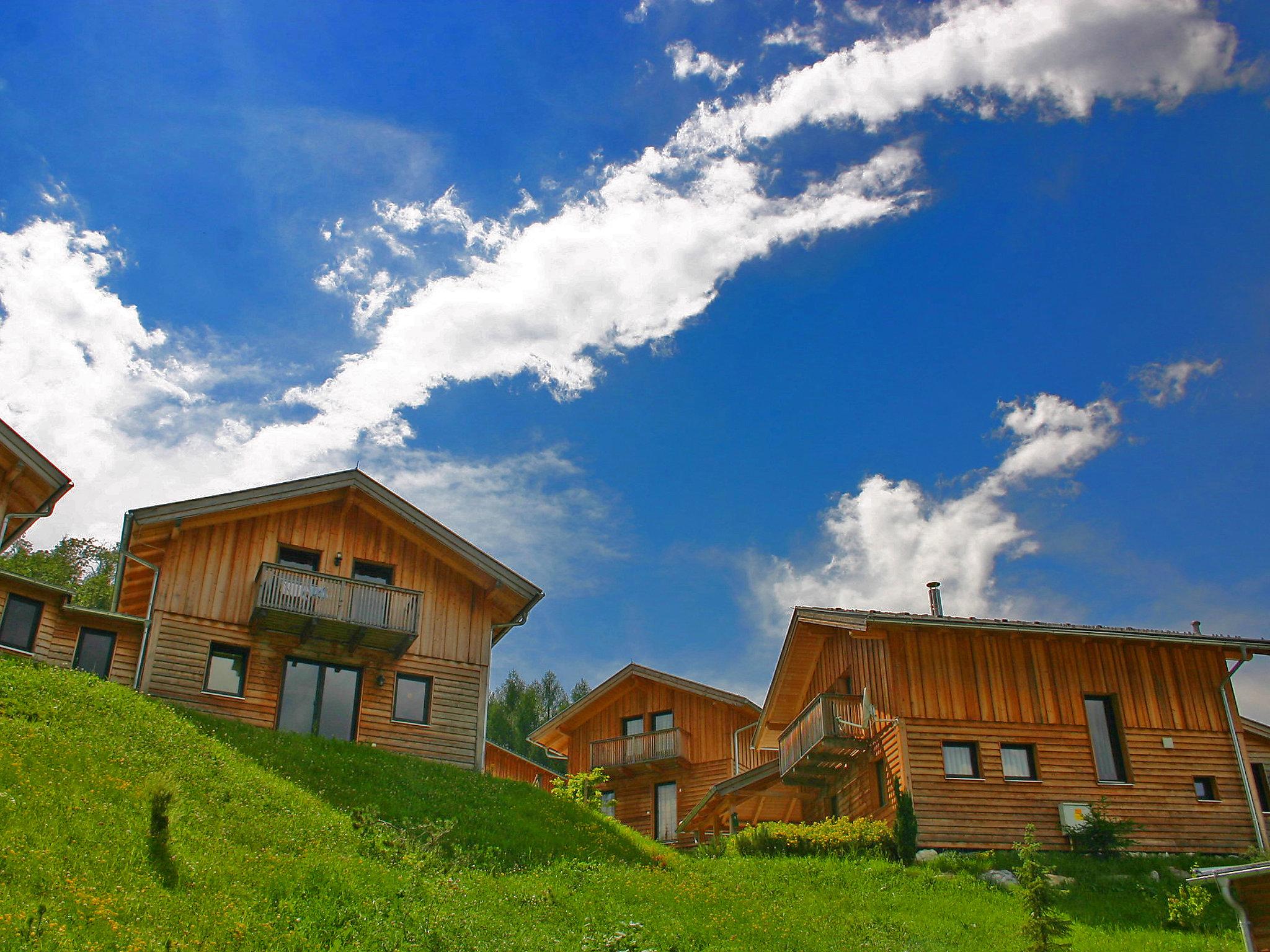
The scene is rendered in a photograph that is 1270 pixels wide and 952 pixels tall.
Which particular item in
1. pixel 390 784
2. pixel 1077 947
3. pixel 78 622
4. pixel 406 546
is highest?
pixel 406 546

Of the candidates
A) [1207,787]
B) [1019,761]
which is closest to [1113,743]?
[1207,787]

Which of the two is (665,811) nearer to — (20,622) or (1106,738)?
(1106,738)

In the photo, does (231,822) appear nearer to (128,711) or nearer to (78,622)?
(128,711)

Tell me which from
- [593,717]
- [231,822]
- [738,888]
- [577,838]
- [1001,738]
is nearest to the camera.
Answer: [231,822]

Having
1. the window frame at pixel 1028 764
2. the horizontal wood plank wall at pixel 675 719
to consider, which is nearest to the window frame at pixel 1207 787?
the window frame at pixel 1028 764

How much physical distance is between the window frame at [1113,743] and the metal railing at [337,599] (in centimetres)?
1637

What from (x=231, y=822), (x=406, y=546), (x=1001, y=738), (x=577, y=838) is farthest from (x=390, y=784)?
(x=1001, y=738)

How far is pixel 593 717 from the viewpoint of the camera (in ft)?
132

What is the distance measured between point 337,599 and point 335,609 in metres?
0.26

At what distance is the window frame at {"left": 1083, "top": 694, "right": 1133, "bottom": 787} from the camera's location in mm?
23469

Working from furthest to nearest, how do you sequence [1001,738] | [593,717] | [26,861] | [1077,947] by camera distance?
[593,717] → [1001,738] → [1077,947] → [26,861]

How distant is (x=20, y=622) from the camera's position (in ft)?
78.0

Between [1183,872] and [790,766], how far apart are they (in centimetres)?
935

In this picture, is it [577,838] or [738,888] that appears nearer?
[738,888]
